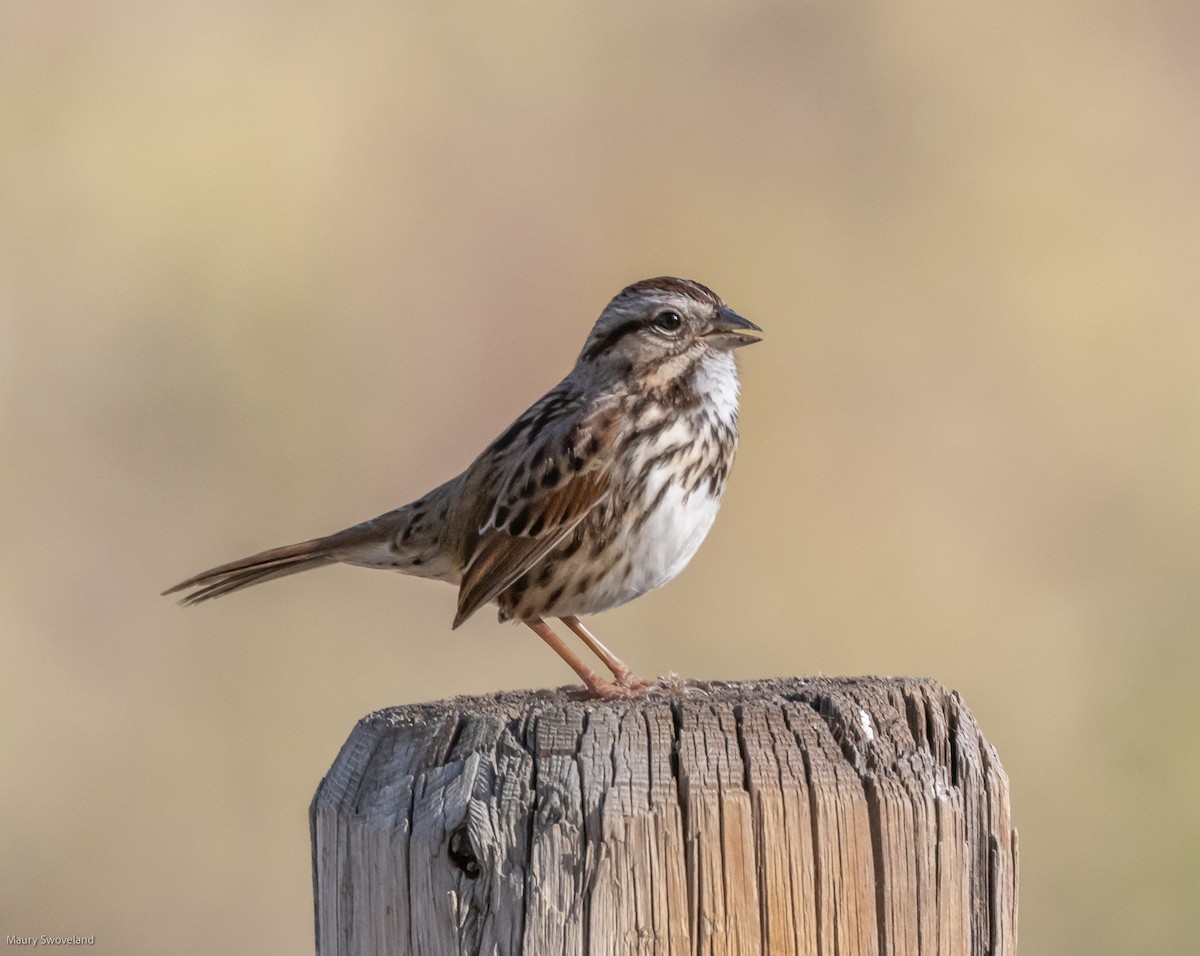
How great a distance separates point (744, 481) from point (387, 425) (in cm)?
184

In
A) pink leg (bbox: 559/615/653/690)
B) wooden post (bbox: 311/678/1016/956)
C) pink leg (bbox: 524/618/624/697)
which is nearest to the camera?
wooden post (bbox: 311/678/1016/956)

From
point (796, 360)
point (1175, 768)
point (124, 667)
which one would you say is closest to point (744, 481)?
point (796, 360)

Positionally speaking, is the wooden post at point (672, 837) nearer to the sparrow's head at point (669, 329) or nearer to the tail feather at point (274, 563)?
the sparrow's head at point (669, 329)

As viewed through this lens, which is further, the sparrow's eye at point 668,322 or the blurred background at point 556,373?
the blurred background at point 556,373

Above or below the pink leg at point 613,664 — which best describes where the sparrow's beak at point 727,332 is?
above

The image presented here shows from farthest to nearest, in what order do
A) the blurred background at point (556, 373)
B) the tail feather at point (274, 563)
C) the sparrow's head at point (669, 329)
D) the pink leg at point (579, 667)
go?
1. the blurred background at point (556, 373)
2. the tail feather at point (274, 563)
3. the sparrow's head at point (669, 329)
4. the pink leg at point (579, 667)

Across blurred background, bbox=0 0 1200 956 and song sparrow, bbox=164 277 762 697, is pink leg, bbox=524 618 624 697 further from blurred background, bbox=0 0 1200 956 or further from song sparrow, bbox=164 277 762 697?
blurred background, bbox=0 0 1200 956

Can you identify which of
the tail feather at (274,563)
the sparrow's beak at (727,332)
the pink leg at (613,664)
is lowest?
the pink leg at (613,664)

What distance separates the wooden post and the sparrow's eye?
2.27 m

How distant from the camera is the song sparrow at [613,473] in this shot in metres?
5.00

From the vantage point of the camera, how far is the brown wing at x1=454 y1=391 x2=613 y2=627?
5008 mm

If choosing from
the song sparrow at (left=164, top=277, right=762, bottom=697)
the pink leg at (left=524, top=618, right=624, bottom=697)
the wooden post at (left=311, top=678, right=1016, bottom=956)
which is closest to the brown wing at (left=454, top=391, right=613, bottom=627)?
the song sparrow at (left=164, top=277, right=762, bottom=697)

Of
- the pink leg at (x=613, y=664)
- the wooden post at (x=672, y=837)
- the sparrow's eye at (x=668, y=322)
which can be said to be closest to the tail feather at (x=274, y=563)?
the pink leg at (x=613, y=664)

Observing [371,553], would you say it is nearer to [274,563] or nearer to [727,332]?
[274,563]
